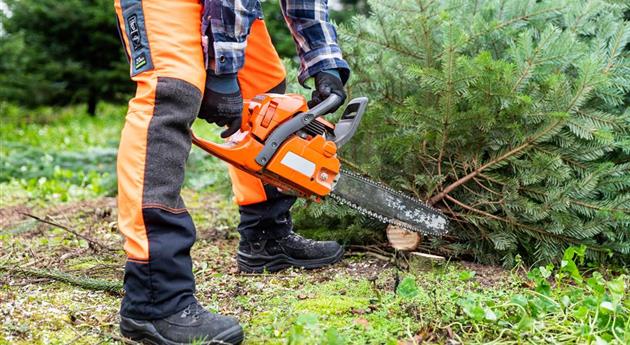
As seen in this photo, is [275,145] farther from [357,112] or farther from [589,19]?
[589,19]

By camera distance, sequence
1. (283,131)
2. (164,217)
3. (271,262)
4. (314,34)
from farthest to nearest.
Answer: (271,262) → (314,34) → (283,131) → (164,217)

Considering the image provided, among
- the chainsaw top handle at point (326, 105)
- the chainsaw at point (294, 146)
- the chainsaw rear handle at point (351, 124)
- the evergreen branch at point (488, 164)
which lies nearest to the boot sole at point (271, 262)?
the chainsaw at point (294, 146)

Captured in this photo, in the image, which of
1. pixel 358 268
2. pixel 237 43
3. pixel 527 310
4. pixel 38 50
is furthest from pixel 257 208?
pixel 38 50

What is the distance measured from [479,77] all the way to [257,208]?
3.70ft

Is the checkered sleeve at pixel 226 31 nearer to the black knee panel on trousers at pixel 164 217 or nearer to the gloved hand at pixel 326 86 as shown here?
the black knee panel on trousers at pixel 164 217

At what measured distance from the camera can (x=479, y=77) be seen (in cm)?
270

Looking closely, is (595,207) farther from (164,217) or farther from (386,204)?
(164,217)

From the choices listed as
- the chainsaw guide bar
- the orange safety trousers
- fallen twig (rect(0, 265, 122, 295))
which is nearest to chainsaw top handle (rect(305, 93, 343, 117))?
the chainsaw guide bar

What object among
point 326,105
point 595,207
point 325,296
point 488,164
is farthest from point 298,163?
point 595,207

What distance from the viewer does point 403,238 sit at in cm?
287

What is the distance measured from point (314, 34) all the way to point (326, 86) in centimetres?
23

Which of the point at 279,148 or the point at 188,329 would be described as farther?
the point at 279,148

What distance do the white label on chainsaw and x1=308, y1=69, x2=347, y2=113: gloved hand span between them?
0.93ft

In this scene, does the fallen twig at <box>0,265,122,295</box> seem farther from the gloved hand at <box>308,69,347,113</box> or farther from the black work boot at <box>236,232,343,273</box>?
the gloved hand at <box>308,69,347,113</box>
